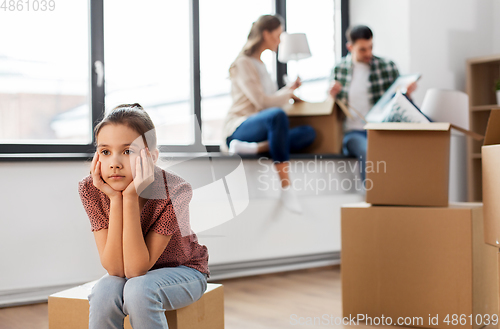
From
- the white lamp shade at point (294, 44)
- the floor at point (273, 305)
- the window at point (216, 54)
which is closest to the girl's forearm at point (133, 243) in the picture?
the floor at point (273, 305)

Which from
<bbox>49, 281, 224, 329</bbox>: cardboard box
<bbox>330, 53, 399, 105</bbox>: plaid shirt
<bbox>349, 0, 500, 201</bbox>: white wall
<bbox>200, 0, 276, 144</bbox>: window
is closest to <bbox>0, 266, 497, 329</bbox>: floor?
<bbox>49, 281, 224, 329</bbox>: cardboard box

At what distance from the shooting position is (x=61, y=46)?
2.27m

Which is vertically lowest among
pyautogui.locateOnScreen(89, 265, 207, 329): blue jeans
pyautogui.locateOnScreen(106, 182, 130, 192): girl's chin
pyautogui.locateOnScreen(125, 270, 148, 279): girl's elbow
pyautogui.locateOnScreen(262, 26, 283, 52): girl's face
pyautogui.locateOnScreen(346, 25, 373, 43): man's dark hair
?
pyautogui.locateOnScreen(89, 265, 207, 329): blue jeans

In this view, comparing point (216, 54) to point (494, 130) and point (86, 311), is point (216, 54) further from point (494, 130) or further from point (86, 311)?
point (86, 311)

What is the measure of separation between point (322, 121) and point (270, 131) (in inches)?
19.7

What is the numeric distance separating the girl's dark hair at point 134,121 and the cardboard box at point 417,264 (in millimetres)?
779

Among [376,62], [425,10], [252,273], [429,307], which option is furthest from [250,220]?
[425,10]

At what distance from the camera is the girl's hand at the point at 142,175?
105 centimetres

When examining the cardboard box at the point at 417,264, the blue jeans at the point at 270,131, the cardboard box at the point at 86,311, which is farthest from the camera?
the blue jeans at the point at 270,131

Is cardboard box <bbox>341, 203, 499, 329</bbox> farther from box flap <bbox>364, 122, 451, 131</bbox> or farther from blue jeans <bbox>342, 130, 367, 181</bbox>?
blue jeans <bbox>342, 130, 367, 181</bbox>

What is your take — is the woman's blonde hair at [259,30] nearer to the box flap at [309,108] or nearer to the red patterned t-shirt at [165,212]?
the box flap at [309,108]

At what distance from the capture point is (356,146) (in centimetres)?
261

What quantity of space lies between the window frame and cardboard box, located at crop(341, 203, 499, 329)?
2.48 feet

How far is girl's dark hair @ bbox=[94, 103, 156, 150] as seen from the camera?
42.9 inches
